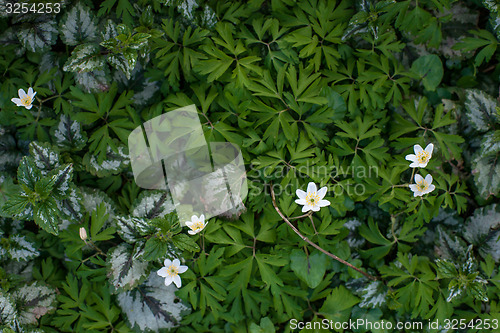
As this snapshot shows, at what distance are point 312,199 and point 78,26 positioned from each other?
2664 millimetres

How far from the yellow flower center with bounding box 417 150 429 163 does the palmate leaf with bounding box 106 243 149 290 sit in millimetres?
2597

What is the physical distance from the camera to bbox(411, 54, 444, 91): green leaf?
3.71m

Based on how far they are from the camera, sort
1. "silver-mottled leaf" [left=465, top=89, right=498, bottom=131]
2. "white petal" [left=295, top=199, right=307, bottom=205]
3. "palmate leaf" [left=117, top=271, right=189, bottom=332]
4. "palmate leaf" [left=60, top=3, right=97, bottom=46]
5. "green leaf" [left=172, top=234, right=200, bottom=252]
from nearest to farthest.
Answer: "white petal" [left=295, top=199, right=307, bottom=205]
"green leaf" [left=172, top=234, right=200, bottom=252]
"palmate leaf" [left=60, top=3, right=97, bottom=46]
"palmate leaf" [left=117, top=271, right=189, bottom=332]
"silver-mottled leaf" [left=465, top=89, right=498, bottom=131]

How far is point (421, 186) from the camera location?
3.27 meters

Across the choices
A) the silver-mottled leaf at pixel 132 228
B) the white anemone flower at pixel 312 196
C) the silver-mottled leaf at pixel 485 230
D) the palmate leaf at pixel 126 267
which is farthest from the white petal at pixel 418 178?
the palmate leaf at pixel 126 267

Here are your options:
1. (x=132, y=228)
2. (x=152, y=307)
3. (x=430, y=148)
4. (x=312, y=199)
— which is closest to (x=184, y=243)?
(x=132, y=228)

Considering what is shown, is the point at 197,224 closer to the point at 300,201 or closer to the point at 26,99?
the point at 300,201

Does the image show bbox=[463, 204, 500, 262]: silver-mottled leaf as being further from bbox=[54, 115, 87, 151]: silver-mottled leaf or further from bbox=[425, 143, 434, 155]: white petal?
bbox=[54, 115, 87, 151]: silver-mottled leaf

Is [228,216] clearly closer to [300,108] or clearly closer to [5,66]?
[300,108]

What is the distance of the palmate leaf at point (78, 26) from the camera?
338 cm

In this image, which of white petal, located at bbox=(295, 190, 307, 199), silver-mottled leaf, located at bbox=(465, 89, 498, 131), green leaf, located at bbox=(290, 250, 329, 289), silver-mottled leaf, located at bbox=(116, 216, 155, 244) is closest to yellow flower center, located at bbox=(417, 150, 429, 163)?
silver-mottled leaf, located at bbox=(465, 89, 498, 131)

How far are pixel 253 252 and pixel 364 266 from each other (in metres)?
1.22

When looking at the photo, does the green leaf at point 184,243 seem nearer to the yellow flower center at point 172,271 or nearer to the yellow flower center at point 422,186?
the yellow flower center at point 172,271

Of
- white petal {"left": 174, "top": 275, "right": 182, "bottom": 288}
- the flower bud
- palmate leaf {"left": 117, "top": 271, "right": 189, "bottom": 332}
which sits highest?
Answer: the flower bud
